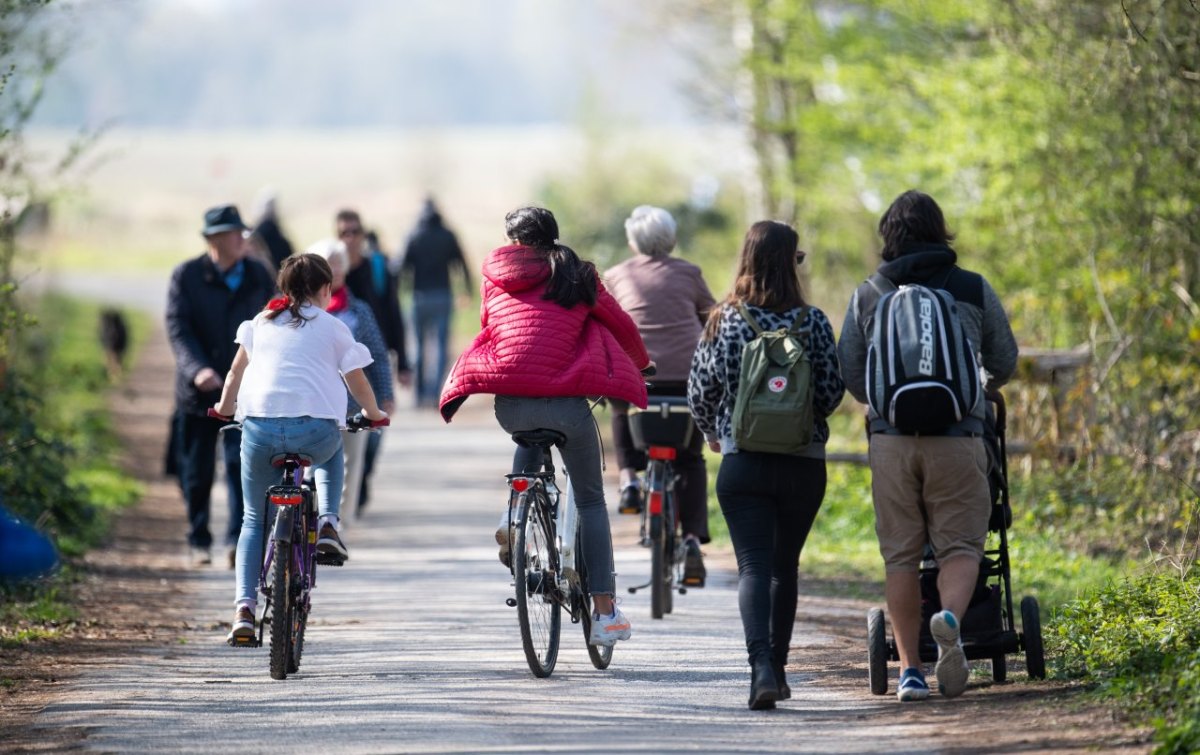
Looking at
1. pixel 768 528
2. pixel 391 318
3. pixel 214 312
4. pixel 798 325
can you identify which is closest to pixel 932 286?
pixel 798 325

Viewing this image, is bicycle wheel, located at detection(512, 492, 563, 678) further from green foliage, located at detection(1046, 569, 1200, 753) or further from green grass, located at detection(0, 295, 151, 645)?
green grass, located at detection(0, 295, 151, 645)

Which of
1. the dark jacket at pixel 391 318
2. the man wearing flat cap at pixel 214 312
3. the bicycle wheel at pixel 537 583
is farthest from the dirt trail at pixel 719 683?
the dark jacket at pixel 391 318

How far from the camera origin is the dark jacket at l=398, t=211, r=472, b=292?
68.5 ft

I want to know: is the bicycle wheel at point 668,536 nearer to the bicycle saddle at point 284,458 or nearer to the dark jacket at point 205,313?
the bicycle saddle at point 284,458

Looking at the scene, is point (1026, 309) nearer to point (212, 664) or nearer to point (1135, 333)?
point (1135, 333)

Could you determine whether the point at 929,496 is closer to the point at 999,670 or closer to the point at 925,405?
the point at 925,405

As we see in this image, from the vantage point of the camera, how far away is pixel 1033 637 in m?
7.71

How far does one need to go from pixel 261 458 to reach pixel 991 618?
3.18 metres

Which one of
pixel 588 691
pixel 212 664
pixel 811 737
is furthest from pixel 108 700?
pixel 811 737

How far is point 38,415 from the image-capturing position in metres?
15.2

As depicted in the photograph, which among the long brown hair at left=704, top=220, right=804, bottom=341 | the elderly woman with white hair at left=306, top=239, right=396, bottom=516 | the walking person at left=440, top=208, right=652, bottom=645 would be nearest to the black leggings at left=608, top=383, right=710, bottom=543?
the elderly woman with white hair at left=306, top=239, right=396, bottom=516

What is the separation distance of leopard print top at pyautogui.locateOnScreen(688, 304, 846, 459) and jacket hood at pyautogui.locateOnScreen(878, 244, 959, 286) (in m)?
0.33

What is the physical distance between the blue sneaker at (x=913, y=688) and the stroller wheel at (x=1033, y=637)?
476 mm

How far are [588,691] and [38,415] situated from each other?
8.59 metres
